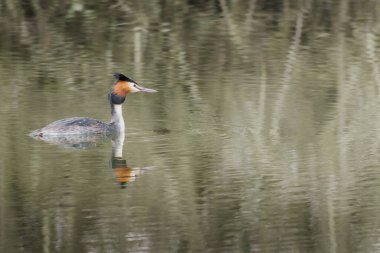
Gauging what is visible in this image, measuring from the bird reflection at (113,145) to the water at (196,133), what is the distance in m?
0.03

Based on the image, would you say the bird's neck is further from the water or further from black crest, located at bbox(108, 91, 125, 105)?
the water

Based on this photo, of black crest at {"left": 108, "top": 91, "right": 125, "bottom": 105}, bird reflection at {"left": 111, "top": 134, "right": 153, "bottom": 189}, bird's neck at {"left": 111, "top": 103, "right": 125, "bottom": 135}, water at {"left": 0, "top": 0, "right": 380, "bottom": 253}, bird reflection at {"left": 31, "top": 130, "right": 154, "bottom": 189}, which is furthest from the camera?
black crest at {"left": 108, "top": 91, "right": 125, "bottom": 105}

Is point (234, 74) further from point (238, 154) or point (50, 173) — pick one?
point (50, 173)

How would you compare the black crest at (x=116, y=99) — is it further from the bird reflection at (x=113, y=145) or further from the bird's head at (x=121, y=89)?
the bird reflection at (x=113, y=145)

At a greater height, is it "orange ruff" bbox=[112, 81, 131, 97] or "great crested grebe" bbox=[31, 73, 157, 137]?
"orange ruff" bbox=[112, 81, 131, 97]

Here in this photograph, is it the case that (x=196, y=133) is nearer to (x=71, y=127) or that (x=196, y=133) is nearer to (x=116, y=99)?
(x=116, y=99)

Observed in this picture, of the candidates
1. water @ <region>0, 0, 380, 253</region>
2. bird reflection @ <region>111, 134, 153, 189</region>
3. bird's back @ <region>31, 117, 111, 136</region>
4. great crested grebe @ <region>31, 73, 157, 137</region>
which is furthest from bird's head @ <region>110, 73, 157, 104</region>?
bird reflection @ <region>111, 134, 153, 189</region>

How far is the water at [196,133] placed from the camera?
28.4 feet

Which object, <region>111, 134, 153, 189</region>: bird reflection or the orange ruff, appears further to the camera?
the orange ruff

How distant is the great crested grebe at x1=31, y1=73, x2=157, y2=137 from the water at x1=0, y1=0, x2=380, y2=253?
139 millimetres

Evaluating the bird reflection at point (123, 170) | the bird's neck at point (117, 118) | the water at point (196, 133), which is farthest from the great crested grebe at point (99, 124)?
the bird reflection at point (123, 170)

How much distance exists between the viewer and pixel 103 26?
61.9 feet

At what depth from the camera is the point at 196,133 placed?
11.8 metres

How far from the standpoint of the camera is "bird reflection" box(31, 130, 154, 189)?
10320 mm
